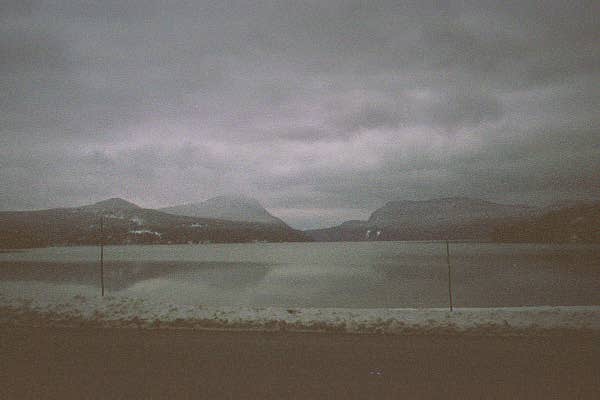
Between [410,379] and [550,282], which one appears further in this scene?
[550,282]

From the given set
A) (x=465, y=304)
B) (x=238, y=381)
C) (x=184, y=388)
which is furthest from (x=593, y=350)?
(x=465, y=304)

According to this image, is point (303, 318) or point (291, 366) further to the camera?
point (303, 318)

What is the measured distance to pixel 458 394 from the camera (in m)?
6.79

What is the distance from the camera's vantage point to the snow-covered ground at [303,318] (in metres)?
11.6

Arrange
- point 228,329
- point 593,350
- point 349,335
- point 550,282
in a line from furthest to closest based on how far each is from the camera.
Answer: point 550,282
point 228,329
point 349,335
point 593,350

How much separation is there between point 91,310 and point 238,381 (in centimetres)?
947

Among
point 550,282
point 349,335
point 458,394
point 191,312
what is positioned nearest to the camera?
point 458,394

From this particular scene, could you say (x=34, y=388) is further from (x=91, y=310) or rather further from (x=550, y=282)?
(x=550, y=282)

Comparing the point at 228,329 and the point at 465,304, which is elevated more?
the point at 228,329

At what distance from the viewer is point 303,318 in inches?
508

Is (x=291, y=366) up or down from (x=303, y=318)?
up

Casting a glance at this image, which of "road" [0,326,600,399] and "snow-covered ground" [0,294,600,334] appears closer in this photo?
"road" [0,326,600,399]

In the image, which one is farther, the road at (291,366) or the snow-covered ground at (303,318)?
the snow-covered ground at (303,318)

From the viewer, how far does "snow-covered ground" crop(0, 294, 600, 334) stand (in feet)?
38.1
